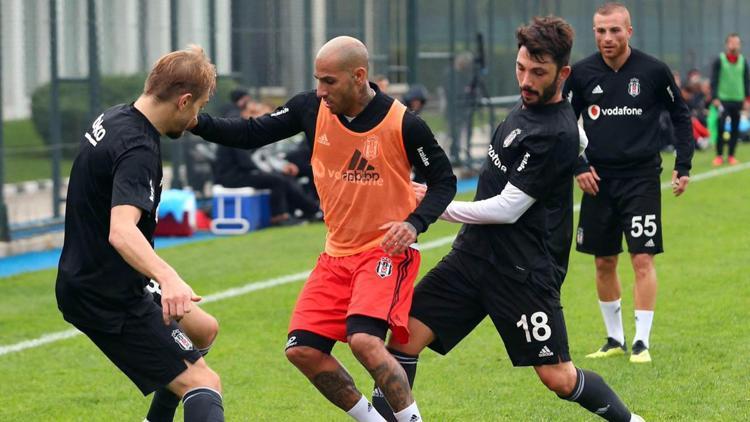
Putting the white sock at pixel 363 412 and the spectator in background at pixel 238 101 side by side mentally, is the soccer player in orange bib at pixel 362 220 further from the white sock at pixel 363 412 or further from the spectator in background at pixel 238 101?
the spectator in background at pixel 238 101

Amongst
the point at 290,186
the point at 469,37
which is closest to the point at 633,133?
the point at 290,186

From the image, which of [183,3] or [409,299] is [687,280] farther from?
[183,3]

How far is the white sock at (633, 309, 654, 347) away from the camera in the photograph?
897 cm

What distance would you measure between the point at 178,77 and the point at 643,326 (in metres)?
4.33

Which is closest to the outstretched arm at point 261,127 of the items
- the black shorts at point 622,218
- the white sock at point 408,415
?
the white sock at point 408,415

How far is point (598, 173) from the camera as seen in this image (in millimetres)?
9219

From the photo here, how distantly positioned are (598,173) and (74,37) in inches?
388

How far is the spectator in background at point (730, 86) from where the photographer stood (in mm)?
25922

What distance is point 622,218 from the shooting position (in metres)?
9.16

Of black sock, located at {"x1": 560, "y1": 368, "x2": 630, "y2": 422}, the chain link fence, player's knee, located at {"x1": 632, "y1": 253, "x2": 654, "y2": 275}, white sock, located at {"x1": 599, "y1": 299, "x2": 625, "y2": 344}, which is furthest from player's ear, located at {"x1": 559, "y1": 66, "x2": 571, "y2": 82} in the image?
the chain link fence

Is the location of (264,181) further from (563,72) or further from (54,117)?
(563,72)

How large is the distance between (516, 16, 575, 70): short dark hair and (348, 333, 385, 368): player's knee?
58.4 inches

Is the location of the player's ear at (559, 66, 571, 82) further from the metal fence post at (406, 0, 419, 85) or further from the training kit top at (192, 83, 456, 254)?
the metal fence post at (406, 0, 419, 85)

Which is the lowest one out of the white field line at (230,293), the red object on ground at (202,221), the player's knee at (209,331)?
the red object on ground at (202,221)
